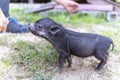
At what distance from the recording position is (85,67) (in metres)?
4.46

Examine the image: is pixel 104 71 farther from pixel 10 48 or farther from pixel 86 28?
pixel 86 28

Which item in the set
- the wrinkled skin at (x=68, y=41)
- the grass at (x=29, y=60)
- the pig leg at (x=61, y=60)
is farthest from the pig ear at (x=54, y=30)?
the grass at (x=29, y=60)

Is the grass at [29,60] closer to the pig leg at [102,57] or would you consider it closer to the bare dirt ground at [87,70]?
the bare dirt ground at [87,70]

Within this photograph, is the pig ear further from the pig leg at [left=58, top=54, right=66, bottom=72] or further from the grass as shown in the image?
the grass

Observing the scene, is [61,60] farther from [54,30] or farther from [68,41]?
[54,30]

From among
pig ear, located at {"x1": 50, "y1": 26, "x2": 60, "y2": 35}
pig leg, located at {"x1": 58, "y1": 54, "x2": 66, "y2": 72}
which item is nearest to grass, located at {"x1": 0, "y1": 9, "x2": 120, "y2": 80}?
pig leg, located at {"x1": 58, "y1": 54, "x2": 66, "y2": 72}

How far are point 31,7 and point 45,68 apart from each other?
354 cm

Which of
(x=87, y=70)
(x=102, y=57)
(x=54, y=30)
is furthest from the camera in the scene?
(x=87, y=70)

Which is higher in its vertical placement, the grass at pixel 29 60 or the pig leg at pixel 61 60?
the pig leg at pixel 61 60

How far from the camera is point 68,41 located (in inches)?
164

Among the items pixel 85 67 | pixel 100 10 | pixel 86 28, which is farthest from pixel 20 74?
pixel 100 10

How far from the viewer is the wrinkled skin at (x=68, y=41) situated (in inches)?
161

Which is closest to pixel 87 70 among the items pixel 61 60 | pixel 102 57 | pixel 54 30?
pixel 102 57

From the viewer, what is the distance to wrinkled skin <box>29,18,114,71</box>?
4.10m
